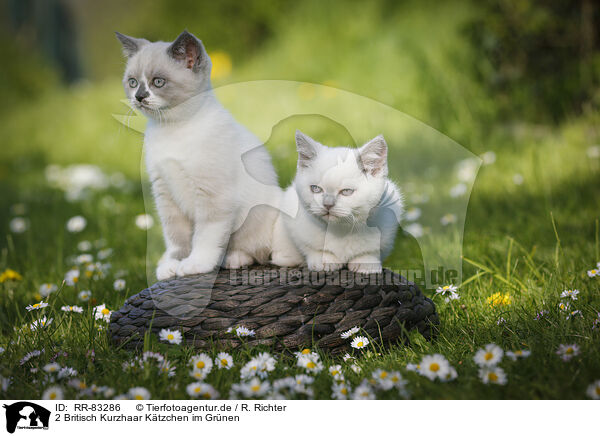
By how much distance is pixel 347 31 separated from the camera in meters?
5.91

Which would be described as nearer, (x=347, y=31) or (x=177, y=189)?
(x=177, y=189)

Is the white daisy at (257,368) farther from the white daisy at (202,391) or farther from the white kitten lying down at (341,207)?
the white kitten lying down at (341,207)

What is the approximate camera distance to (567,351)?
1.53 m

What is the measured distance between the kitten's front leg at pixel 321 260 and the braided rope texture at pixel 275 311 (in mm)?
23

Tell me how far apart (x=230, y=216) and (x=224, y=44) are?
5595 millimetres

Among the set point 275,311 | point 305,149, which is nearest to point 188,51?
point 305,149

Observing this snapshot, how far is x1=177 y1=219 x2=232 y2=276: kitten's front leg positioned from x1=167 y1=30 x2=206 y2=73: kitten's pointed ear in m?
0.53

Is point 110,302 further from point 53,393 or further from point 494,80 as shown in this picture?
point 494,80

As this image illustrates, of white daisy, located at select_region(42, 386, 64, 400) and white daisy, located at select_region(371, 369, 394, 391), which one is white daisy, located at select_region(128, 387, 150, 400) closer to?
white daisy, located at select_region(42, 386, 64, 400)

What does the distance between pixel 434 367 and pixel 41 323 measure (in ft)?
4.86

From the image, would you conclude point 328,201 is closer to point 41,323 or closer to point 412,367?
point 412,367

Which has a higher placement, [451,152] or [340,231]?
[451,152]
